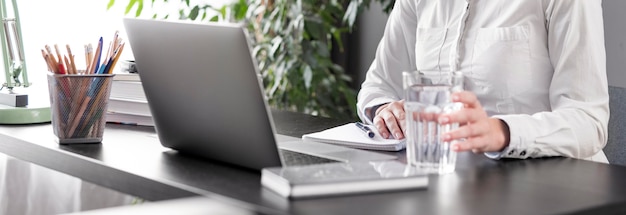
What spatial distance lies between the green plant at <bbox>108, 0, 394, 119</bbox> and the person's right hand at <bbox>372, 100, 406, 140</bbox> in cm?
163

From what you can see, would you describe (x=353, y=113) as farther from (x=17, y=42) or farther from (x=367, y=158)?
(x=367, y=158)

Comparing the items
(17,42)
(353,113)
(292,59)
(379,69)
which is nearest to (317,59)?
(292,59)

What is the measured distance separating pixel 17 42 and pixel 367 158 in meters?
0.88

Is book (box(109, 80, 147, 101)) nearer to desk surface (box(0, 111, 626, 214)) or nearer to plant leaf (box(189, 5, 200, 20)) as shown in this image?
desk surface (box(0, 111, 626, 214))

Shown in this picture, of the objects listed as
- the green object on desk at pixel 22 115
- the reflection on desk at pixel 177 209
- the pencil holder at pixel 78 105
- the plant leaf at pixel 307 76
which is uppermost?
the reflection on desk at pixel 177 209

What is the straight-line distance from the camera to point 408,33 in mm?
2150

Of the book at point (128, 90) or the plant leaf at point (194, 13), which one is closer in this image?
the book at point (128, 90)

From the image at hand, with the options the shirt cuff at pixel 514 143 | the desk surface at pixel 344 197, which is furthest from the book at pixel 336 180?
the shirt cuff at pixel 514 143

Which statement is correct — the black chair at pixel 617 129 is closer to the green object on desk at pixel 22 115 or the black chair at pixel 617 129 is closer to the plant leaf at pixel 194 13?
the green object on desk at pixel 22 115

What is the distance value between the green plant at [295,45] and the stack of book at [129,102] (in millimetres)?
1568

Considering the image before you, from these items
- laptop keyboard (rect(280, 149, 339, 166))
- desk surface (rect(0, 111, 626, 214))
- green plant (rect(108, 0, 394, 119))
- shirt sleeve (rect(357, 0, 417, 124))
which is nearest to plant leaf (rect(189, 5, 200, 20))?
green plant (rect(108, 0, 394, 119))

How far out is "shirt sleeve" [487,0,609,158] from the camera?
158 cm

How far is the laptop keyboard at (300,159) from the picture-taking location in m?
1.47

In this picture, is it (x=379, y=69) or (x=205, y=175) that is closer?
(x=205, y=175)
